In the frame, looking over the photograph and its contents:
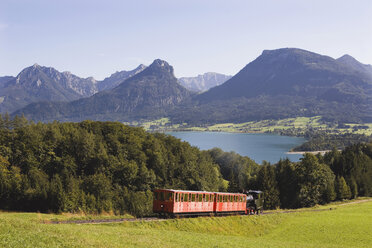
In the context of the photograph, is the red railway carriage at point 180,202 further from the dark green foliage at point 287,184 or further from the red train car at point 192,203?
the dark green foliage at point 287,184

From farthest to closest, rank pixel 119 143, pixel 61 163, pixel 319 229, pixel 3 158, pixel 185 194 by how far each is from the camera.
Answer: pixel 119 143
pixel 61 163
pixel 3 158
pixel 319 229
pixel 185 194

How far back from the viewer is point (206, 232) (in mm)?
31562

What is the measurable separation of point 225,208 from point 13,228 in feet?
82.8

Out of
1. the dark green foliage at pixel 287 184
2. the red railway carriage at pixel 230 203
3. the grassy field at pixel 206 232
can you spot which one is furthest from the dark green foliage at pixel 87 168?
the dark green foliage at pixel 287 184

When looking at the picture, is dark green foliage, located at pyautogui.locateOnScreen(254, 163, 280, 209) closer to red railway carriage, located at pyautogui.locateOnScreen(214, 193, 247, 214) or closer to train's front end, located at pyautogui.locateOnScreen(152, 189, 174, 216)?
red railway carriage, located at pyautogui.locateOnScreen(214, 193, 247, 214)

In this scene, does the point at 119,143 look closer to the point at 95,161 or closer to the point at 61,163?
the point at 95,161

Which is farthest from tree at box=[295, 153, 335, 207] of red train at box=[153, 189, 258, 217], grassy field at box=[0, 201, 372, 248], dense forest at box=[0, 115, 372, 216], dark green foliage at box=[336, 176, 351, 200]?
red train at box=[153, 189, 258, 217]

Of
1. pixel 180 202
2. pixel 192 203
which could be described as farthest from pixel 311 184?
pixel 180 202

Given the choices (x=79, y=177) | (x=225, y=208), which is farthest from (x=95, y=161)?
(x=225, y=208)

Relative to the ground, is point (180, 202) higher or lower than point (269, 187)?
higher

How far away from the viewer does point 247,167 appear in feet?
391

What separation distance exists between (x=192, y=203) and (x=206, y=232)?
3.34m

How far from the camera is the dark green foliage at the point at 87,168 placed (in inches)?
1988

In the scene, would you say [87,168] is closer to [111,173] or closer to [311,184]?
[111,173]
